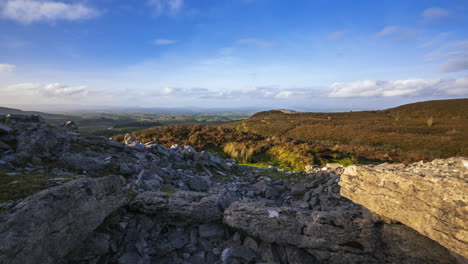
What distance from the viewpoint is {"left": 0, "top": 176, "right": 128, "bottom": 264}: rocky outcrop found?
3475 millimetres

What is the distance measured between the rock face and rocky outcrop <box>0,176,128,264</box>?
277 inches

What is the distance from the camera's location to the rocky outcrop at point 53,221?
11.4ft

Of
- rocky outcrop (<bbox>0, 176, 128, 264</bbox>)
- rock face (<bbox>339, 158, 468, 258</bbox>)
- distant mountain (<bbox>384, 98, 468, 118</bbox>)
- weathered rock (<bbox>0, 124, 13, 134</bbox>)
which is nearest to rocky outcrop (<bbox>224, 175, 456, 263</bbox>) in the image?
rock face (<bbox>339, 158, 468, 258</bbox>)

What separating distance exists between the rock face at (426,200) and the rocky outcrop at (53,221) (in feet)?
23.1

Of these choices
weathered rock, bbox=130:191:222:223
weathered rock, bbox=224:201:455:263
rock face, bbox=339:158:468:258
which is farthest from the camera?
weathered rock, bbox=130:191:222:223

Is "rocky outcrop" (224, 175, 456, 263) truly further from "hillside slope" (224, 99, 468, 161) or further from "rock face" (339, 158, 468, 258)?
"hillside slope" (224, 99, 468, 161)

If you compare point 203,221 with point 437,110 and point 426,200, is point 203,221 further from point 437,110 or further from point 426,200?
point 437,110

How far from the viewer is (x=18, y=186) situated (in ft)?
15.9

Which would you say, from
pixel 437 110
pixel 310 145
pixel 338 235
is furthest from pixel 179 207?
pixel 437 110

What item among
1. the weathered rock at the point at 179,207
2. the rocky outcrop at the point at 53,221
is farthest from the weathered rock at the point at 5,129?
the weathered rock at the point at 179,207

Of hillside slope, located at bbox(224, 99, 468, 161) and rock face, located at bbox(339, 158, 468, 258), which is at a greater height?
rock face, located at bbox(339, 158, 468, 258)

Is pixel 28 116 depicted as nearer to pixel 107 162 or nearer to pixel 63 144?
pixel 63 144

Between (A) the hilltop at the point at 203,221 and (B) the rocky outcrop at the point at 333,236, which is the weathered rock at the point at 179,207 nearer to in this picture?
(A) the hilltop at the point at 203,221

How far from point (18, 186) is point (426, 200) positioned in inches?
375
